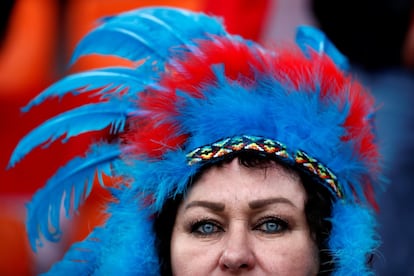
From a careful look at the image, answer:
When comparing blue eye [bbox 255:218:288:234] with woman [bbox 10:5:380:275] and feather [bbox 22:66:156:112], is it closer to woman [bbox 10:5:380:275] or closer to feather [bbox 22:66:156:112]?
woman [bbox 10:5:380:275]

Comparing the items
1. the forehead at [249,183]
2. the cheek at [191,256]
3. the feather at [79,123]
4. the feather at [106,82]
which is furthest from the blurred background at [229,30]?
the forehead at [249,183]

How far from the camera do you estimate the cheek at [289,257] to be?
2330mm

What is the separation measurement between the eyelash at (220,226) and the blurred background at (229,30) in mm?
778

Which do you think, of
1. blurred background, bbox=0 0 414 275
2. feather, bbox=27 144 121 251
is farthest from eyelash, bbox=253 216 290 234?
blurred background, bbox=0 0 414 275

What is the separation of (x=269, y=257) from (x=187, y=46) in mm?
806

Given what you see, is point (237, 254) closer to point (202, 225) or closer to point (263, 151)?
point (202, 225)

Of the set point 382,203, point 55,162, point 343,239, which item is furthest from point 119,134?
point 55,162

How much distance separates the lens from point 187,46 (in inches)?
107

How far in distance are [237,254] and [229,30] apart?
6.39ft

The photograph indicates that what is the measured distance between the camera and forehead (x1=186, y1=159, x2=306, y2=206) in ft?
7.89

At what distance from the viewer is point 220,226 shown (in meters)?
2.43

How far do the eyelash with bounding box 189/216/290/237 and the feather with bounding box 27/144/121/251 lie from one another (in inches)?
18.8

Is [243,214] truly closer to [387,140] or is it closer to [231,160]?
[231,160]

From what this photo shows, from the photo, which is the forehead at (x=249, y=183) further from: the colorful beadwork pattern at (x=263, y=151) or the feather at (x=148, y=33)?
the feather at (x=148, y=33)
